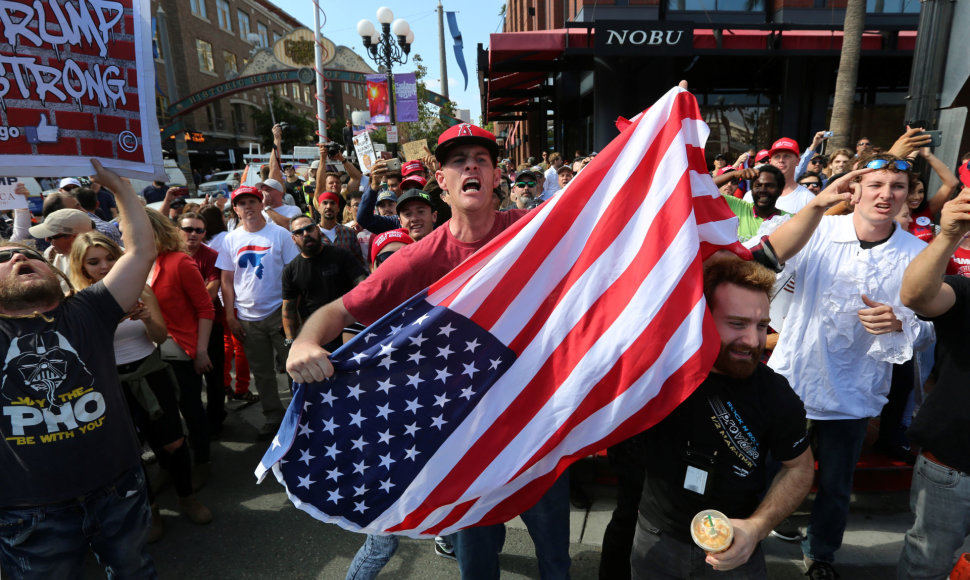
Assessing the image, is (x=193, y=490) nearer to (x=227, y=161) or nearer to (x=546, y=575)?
(x=546, y=575)

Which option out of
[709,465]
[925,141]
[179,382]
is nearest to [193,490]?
[179,382]

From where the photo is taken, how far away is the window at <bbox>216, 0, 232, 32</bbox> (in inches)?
1704

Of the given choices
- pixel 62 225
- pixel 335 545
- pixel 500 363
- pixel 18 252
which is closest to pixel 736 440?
pixel 500 363

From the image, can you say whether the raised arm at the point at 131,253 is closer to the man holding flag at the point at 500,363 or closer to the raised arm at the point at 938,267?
the man holding flag at the point at 500,363

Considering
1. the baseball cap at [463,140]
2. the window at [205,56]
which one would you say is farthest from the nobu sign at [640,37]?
the window at [205,56]

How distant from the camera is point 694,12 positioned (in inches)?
568

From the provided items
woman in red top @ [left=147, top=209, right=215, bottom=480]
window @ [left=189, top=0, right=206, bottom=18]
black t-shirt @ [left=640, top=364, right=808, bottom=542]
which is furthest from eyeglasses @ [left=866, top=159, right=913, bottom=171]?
window @ [left=189, top=0, right=206, bottom=18]

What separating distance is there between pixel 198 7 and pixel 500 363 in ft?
161

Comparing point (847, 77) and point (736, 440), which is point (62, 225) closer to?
point (736, 440)

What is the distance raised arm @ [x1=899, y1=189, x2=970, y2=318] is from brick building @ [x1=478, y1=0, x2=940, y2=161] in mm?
10399

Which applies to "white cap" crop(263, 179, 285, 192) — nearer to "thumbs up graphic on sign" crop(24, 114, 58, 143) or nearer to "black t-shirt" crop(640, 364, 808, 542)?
"thumbs up graphic on sign" crop(24, 114, 58, 143)

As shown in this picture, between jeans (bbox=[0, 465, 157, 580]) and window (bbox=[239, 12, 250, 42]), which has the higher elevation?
window (bbox=[239, 12, 250, 42])

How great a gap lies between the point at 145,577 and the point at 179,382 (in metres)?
1.97

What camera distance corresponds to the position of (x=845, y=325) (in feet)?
8.93
